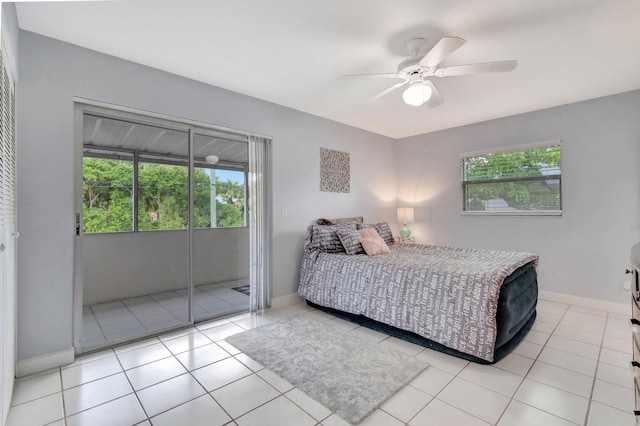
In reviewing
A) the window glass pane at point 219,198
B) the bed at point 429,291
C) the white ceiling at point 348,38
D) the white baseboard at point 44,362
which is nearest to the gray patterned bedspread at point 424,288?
the bed at point 429,291

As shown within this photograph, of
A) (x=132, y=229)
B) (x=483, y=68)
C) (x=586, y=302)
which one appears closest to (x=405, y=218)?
(x=586, y=302)

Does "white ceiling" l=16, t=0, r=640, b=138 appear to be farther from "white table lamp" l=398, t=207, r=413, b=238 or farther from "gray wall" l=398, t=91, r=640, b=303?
"white table lamp" l=398, t=207, r=413, b=238

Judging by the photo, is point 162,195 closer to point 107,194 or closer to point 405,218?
point 107,194

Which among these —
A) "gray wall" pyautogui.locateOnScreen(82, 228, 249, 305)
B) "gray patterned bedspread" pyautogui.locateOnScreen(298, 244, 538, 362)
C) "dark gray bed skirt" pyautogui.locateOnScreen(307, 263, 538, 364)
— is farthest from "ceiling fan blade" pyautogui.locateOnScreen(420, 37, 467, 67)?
"gray wall" pyautogui.locateOnScreen(82, 228, 249, 305)

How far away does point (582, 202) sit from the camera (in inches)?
138

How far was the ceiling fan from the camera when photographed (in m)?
1.95

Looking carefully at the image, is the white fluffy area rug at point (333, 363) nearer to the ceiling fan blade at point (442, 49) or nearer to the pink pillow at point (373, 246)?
A: the pink pillow at point (373, 246)

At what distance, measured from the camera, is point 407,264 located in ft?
9.09

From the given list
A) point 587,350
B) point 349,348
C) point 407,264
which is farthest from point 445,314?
point 587,350

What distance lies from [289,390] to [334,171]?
2.88 metres

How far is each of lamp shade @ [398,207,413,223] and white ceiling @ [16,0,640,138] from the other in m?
2.07

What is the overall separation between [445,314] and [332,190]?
2.29 metres

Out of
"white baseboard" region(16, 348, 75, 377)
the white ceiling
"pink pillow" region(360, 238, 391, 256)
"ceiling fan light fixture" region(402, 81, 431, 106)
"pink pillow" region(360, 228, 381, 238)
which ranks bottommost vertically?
"white baseboard" region(16, 348, 75, 377)

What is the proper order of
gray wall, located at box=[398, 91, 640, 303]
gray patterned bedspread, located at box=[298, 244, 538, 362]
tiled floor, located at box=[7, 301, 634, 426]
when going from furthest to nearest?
1. gray wall, located at box=[398, 91, 640, 303]
2. gray patterned bedspread, located at box=[298, 244, 538, 362]
3. tiled floor, located at box=[7, 301, 634, 426]
